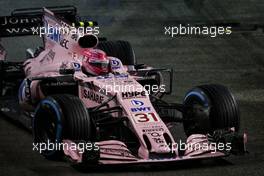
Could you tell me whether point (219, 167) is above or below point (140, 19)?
below

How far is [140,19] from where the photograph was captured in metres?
28.8

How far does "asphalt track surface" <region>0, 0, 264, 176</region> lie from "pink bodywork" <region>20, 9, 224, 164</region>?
0.70 feet

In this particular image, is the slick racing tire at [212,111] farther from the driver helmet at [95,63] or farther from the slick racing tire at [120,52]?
the slick racing tire at [120,52]

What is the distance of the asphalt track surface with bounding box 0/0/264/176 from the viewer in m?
15.1

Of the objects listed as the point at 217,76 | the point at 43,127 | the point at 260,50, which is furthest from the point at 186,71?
the point at 43,127

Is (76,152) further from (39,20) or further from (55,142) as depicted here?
(39,20)

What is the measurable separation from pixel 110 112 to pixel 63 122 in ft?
3.00

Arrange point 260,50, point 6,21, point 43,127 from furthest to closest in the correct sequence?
point 260,50, point 6,21, point 43,127

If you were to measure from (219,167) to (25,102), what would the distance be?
4.05 m

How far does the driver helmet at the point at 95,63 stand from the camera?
1697 centimetres

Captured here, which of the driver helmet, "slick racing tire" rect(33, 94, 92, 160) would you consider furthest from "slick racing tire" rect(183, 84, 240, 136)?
"slick racing tire" rect(33, 94, 92, 160)

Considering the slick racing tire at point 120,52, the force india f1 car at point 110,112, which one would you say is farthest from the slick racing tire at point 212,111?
the slick racing tire at point 120,52

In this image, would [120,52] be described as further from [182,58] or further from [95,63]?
[182,58]

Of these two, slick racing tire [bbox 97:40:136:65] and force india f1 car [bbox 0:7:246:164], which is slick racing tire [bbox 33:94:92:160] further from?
slick racing tire [bbox 97:40:136:65]
